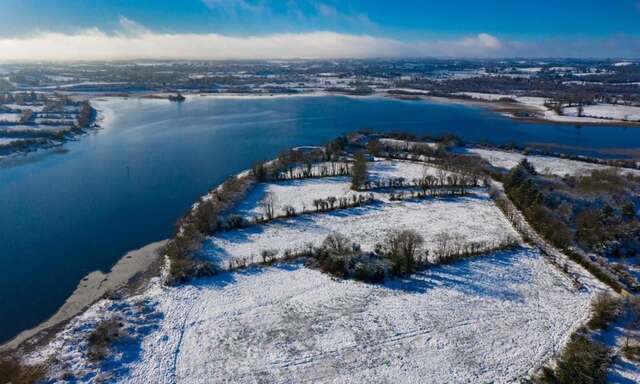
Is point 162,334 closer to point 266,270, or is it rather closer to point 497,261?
point 266,270

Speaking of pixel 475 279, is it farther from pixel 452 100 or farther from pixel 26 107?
→ pixel 26 107

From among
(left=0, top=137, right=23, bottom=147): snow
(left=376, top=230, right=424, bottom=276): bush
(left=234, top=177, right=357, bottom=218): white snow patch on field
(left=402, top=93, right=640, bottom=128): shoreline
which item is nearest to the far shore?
(left=402, top=93, right=640, bottom=128): shoreline

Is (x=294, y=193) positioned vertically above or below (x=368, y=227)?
above

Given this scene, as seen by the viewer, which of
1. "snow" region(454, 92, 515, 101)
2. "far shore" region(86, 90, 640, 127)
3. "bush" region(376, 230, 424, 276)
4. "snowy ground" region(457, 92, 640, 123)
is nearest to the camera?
"bush" region(376, 230, 424, 276)

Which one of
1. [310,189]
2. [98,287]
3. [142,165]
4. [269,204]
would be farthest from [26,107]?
[98,287]

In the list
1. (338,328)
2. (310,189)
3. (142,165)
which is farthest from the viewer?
(142,165)

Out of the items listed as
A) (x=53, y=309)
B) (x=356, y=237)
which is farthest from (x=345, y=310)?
(x=53, y=309)

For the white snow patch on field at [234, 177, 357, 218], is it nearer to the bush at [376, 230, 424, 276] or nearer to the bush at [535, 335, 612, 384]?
the bush at [376, 230, 424, 276]
